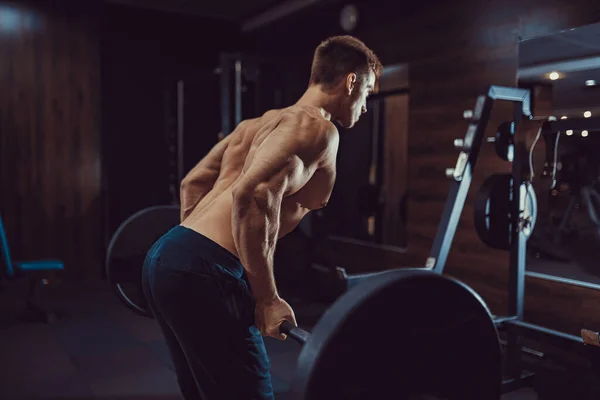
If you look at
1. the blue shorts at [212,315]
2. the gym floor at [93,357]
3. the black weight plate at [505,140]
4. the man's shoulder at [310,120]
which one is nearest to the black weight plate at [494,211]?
the black weight plate at [505,140]

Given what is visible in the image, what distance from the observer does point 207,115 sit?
6082 mm

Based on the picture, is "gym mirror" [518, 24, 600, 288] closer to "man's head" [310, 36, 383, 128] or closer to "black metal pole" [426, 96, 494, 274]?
"black metal pole" [426, 96, 494, 274]

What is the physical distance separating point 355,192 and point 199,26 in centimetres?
252

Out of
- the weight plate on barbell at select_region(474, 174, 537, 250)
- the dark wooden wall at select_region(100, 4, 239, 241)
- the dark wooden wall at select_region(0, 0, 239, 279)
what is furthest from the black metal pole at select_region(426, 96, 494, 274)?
the dark wooden wall at select_region(100, 4, 239, 241)

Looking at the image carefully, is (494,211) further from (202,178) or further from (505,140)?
(202,178)

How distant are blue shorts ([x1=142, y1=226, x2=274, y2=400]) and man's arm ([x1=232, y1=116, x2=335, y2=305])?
3.2 inches

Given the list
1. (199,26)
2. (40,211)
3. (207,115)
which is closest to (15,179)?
(40,211)

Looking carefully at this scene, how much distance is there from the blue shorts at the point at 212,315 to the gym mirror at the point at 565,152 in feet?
6.85

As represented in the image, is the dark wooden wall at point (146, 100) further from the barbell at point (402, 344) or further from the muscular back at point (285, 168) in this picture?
the barbell at point (402, 344)

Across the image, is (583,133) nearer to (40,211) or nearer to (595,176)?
(595,176)

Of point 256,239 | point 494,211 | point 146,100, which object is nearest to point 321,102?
point 256,239

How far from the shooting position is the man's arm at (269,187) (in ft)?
4.36

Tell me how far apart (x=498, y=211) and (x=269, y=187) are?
2016 millimetres

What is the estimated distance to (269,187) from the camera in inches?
52.7
